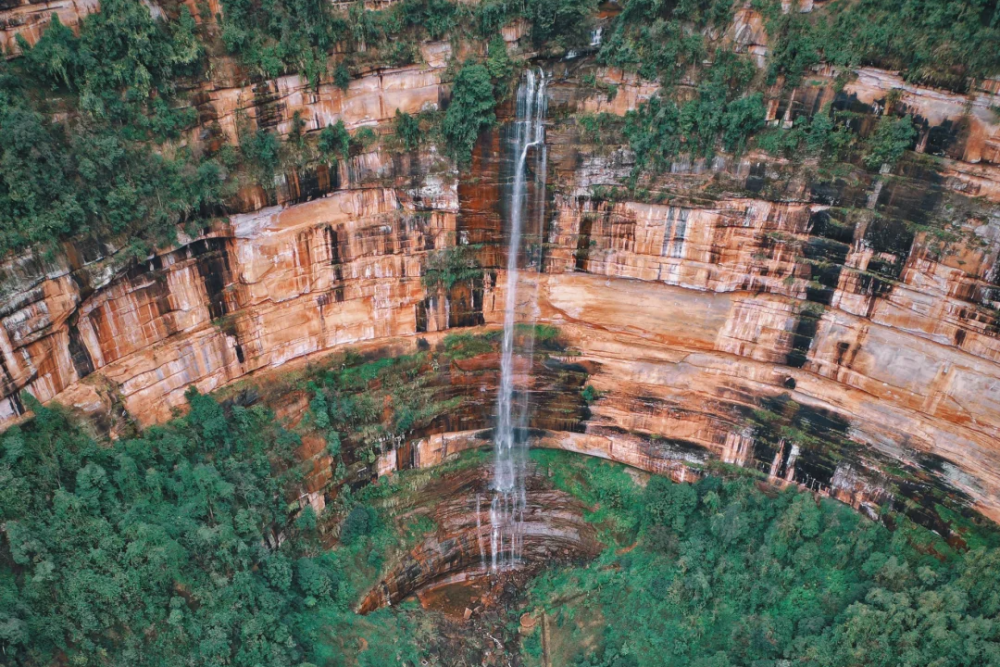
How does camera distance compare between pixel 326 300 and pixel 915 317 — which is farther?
pixel 326 300

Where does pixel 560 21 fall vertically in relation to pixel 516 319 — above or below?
above

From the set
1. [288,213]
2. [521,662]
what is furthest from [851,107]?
[521,662]

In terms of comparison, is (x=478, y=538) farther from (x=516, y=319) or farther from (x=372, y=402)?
(x=516, y=319)

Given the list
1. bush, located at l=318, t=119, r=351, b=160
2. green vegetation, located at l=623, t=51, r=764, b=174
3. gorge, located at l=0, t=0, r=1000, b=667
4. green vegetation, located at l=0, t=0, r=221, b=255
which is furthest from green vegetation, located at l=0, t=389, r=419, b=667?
green vegetation, located at l=623, t=51, r=764, b=174

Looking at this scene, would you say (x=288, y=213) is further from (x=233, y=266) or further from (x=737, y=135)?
(x=737, y=135)

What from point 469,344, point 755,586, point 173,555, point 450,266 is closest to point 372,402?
point 469,344

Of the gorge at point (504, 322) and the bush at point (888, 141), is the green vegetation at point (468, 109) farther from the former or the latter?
the bush at point (888, 141)

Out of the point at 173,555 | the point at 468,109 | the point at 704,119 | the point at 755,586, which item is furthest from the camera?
the point at 468,109
